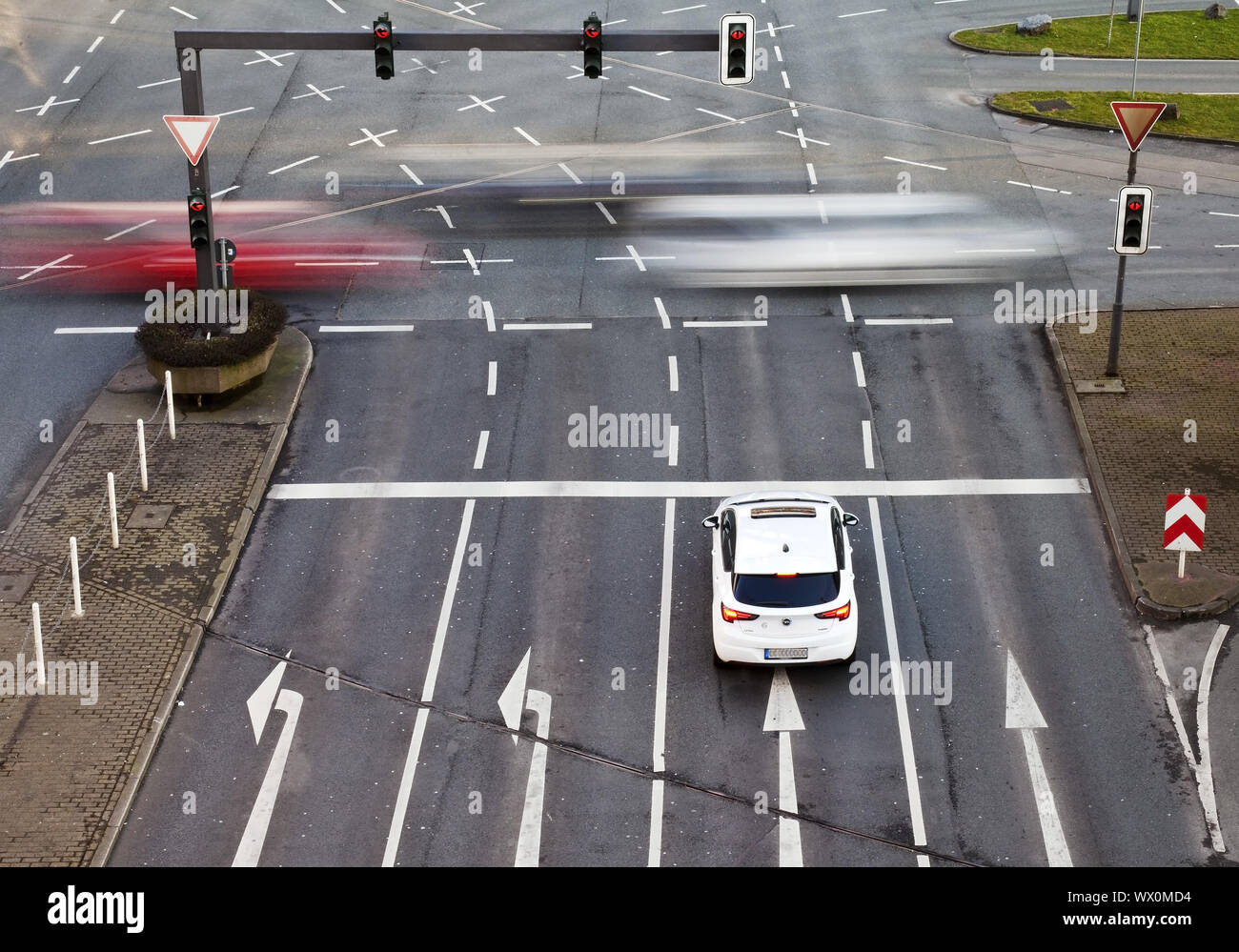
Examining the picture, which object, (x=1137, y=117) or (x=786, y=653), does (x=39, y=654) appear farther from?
(x=1137, y=117)

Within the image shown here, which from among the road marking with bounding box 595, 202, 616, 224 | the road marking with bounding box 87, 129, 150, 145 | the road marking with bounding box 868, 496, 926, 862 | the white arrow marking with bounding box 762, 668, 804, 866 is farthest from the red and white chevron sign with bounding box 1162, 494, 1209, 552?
the road marking with bounding box 87, 129, 150, 145

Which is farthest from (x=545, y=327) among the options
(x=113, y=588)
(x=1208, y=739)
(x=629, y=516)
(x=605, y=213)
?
(x=1208, y=739)

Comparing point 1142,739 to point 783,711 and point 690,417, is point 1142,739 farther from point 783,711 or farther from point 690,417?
point 690,417

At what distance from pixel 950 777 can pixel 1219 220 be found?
1922 cm

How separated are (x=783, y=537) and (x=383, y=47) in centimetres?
1129

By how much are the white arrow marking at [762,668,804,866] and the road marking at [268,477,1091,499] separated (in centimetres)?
465

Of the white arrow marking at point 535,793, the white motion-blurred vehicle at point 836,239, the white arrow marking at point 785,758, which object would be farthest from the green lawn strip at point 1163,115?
the white arrow marking at point 535,793

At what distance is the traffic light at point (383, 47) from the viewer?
27328 millimetres

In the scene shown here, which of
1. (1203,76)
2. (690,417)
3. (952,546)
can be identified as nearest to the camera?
(952,546)

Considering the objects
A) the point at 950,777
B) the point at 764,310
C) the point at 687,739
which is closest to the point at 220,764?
the point at 687,739

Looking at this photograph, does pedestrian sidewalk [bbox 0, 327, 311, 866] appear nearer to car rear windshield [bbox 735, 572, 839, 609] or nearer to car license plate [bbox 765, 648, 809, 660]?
car rear windshield [bbox 735, 572, 839, 609]

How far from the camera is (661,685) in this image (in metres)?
21.5

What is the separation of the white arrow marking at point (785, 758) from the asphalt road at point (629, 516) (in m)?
0.05

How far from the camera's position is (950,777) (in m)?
19.8
